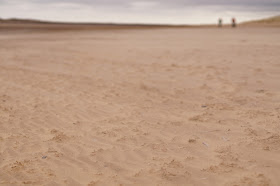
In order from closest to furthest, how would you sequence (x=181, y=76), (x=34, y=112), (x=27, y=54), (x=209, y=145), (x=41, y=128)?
1. (x=209, y=145)
2. (x=41, y=128)
3. (x=34, y=112)
4. (x=181, y=76)
5. (x=27, y=54)

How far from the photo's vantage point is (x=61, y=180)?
3.45 m

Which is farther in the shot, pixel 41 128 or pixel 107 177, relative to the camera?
pixel 41 128

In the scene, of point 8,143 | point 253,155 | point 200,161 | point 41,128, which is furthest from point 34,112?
point 253,155

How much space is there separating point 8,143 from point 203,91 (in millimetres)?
4309

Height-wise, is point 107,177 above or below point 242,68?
below

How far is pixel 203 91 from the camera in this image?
22.7 ft

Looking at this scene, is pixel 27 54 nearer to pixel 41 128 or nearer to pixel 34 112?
pixel 34 112

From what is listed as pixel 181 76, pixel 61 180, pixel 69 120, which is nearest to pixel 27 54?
pixel 181 76

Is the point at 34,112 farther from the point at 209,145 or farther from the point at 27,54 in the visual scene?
the point at 27,54

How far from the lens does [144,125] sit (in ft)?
16.6

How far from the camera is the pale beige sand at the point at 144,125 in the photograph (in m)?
3.55

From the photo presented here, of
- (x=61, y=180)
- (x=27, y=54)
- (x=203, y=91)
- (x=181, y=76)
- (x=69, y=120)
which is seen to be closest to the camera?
(x=61, y=180)

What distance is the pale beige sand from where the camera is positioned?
11.7 feet

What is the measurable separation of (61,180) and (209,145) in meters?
2.05
